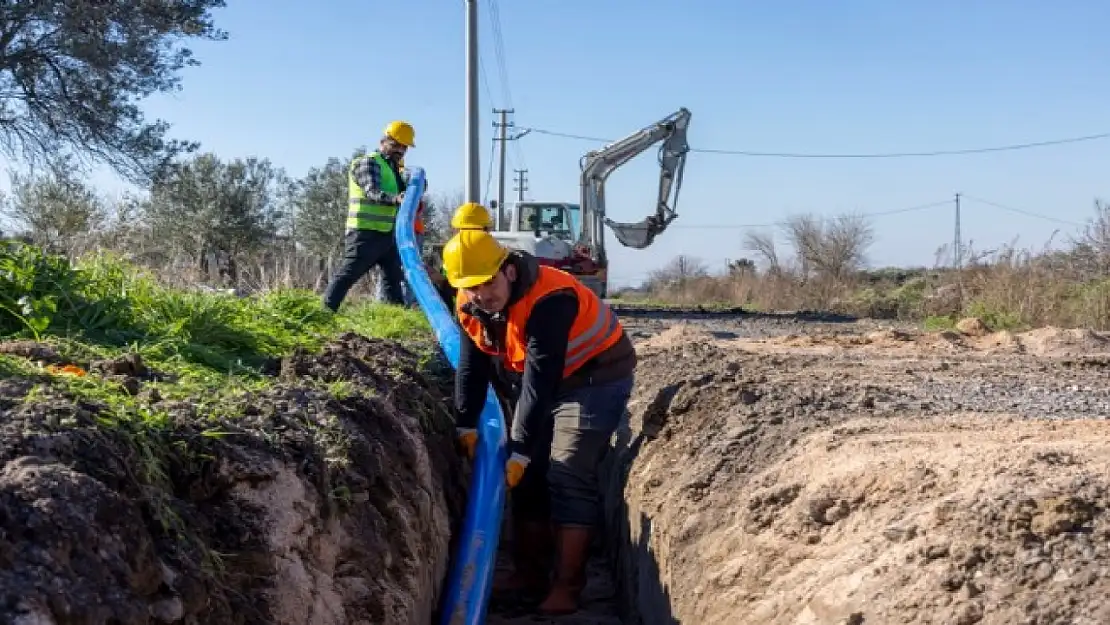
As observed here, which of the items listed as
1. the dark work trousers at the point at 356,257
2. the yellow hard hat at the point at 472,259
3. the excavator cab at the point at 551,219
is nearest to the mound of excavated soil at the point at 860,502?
the yellow hard hat at the point at 472,259

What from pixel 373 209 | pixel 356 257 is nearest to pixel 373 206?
pixel 373 209

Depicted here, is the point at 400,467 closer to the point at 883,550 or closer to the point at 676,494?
the point at 676,494

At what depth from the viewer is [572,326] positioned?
5.03 metres

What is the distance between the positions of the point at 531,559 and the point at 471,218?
6.27 ft

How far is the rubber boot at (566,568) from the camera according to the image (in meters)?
5.34

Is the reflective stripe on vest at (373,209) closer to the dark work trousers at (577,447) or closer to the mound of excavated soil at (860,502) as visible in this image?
the mound of excavated soil at (860,502)

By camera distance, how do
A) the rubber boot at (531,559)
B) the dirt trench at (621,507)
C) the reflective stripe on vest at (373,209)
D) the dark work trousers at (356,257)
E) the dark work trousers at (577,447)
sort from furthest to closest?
the reflective stripe on vest at (373,209) < the dark work trousers at (356,257) < the rubber boot at (531,559) < the dark work trousers at (577,447) < the dirt trench at (621,507)

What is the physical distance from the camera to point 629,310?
24.8 m

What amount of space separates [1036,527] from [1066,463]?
51 centimetres

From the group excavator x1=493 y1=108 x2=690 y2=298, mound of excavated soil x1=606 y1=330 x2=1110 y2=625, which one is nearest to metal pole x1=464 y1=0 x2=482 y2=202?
excavator x1=493 y1=108 x2=690 y2=298

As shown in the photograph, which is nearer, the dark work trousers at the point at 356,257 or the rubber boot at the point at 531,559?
the rubber boot at the point at 531,559

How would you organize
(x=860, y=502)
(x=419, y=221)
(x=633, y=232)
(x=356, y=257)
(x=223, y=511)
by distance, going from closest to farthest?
(x=223, y=511) < (x=860, y=502) < (x=356, y=257) < (x=419, y=221) < (x=633, y=232)

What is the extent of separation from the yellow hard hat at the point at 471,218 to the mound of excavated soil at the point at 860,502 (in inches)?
62.4

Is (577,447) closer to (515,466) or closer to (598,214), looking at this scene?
(515,466)
